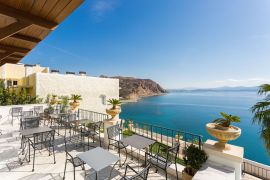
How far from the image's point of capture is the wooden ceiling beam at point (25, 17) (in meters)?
1.83

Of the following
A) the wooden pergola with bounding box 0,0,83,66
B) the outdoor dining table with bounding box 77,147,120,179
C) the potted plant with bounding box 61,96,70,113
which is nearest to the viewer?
the wooden pergola with bounding box 0,0,83,66

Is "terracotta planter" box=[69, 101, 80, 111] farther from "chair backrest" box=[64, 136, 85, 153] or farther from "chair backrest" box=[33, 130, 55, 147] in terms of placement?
"chair backrest" box=[33, 130, 55, 147]

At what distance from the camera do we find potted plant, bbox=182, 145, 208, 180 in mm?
2589

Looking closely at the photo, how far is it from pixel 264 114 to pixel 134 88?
318 ft

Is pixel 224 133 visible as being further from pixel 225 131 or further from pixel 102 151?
pixel 102 151

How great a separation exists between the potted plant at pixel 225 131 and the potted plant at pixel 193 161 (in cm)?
42

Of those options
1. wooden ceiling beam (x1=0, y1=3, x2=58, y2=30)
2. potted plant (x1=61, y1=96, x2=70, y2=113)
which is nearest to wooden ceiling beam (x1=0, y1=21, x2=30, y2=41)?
wooden ceiling beam (x1=0, y1=3, x2=58, y2=30)

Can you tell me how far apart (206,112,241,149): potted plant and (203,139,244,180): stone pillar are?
0.42 feet

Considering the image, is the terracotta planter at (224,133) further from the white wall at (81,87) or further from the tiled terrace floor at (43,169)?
the white wall at (81,87)

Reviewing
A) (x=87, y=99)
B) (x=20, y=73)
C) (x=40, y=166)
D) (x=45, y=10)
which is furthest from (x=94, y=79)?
(x=45, y=10)

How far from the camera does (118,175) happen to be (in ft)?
10.0

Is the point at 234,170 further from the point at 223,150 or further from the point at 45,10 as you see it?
the point at 45,10

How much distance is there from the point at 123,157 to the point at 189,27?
68.9ft

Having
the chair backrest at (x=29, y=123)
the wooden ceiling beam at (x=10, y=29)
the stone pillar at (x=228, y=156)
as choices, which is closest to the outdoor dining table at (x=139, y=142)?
the stone pillar at (x=228, y=156)
